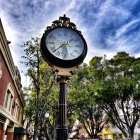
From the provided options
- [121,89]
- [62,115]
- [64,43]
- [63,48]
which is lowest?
[62,115]

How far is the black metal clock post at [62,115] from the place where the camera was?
4051mm

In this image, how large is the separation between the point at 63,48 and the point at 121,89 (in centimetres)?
1652

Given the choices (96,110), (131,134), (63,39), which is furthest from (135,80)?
(63,39)

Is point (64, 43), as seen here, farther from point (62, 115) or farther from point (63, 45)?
point (62, 115)

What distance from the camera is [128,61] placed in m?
22.5

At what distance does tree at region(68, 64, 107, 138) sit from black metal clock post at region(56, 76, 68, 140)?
57.6 ft

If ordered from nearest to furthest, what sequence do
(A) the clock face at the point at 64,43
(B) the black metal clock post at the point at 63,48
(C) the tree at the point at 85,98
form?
(B) the black metal clock post at the point at 63,48
(A) the clock face at the point at 64,43
(C) the tree at the point at 85,98

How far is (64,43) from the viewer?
16.8ft

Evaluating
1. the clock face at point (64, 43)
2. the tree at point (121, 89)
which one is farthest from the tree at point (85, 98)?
the clock face at point (64, 43)

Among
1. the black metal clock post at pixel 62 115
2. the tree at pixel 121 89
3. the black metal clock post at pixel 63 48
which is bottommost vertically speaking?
the black metal clock post at pixel 62 115

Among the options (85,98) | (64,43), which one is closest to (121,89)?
(85,98)

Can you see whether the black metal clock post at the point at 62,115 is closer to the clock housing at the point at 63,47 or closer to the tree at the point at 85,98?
the clock housing at the point at 63,47

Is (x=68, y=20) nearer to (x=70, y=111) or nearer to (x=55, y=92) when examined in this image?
(x=55, y=92)

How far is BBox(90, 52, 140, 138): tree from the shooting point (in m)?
20.7
